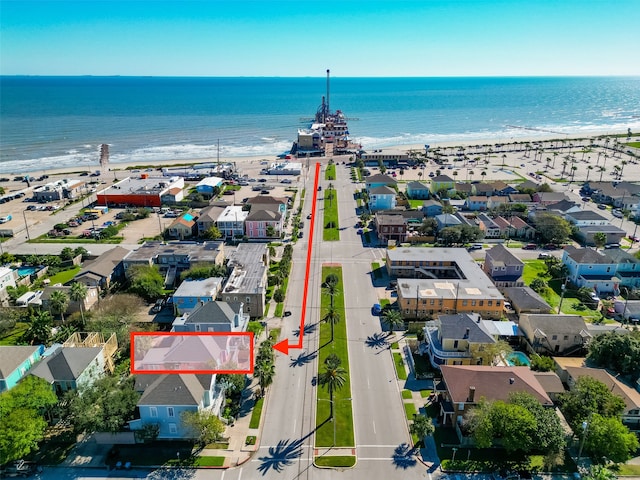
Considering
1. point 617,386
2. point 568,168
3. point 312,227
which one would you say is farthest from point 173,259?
point 568,168

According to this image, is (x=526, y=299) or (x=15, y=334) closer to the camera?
(x=15, y=334)

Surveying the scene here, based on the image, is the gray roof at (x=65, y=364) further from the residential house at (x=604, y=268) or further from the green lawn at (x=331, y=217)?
the residential house at (x=604, y=268)

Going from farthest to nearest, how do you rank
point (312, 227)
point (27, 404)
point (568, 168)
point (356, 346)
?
point (568, 168) < point (312, 227) < point (356, 346) < point (27, 404)

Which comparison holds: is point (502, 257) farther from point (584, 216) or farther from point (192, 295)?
point (192, 295)

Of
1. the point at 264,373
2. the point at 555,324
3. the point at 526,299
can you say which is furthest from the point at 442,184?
the point at 264,373

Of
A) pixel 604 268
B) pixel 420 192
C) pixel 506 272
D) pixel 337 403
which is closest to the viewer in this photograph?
pixel 337 403

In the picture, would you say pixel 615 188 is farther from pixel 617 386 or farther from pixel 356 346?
pixel 356 346
